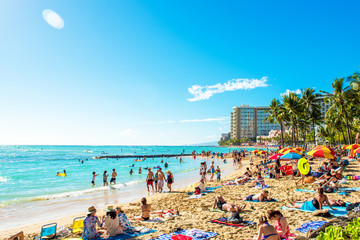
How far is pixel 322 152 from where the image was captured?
1479 cm

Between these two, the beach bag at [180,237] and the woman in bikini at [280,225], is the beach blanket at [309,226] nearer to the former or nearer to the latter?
the woman in bikini at [280,225]

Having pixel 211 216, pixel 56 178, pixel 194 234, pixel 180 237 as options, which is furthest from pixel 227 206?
pixel 56 178

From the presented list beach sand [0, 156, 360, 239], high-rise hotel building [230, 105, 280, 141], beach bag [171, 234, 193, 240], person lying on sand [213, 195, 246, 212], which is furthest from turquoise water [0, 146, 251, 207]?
high-rise hotel building [230, 105, 280, 141]

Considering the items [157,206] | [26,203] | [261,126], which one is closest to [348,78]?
[157,206]

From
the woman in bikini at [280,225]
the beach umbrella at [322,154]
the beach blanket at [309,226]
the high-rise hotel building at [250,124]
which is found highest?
the high-rise hotel building at [250,124]

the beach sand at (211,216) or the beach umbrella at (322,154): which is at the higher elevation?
the beach umbrella at (322,154)

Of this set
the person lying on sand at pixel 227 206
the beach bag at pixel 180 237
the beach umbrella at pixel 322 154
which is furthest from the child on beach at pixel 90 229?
the beach umbrella at pixel 322 154

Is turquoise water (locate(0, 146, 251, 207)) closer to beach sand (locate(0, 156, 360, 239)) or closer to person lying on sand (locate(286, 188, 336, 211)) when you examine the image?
beach sand (locate(0, 156, 360, 239))

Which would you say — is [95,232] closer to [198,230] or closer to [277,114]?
[198,230]

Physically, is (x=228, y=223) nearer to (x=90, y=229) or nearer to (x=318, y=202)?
(x=318, y=202)

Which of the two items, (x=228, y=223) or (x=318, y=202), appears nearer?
(x=228, y=223)

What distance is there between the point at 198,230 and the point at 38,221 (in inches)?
316

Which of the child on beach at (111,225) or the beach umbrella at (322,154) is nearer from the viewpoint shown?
the child on beach at (111,225)

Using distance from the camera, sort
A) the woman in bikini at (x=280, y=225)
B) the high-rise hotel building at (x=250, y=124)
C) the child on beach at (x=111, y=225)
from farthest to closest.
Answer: the high-rise hotel building at (x=250, y=124)
the child on beach at (x=111, y=225)
the woman in bikini at (x=280, y=225)
